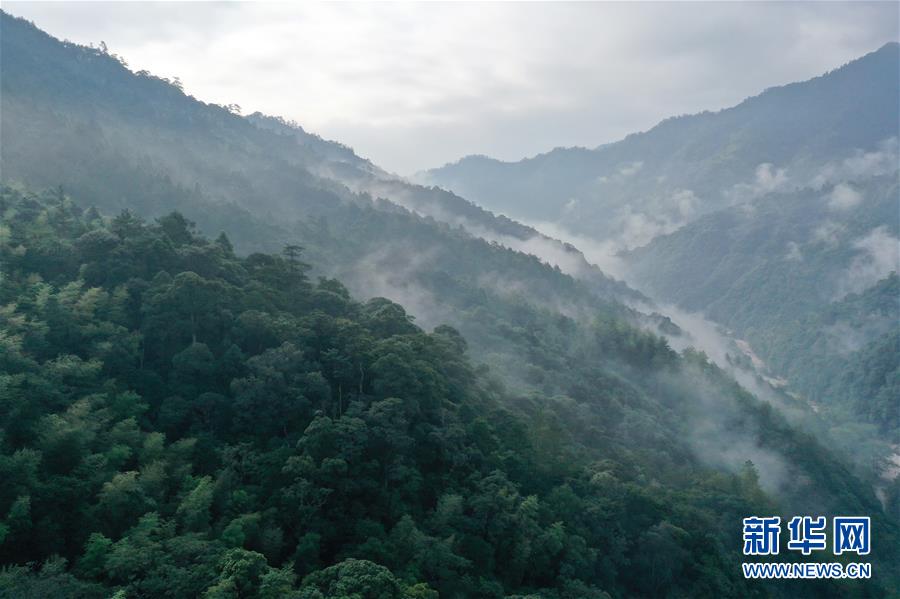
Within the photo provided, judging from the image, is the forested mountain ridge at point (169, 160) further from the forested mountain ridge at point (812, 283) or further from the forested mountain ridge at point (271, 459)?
the forested mountain ridge at point (812, 283)

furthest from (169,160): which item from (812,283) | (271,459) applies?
(812,283)

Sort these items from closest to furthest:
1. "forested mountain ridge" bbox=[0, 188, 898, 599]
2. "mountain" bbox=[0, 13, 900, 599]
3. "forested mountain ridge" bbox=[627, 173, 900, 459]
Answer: "forested mountain ridge" bbox=[0, 188, 898, 599], "mountain" bbox=[0, 13, 900, 599], "forested mountain ridge" bbox=[627, 173, 900, 459]

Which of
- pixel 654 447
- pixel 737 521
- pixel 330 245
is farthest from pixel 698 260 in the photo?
pixel 737 521

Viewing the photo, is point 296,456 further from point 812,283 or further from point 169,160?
point 812,283

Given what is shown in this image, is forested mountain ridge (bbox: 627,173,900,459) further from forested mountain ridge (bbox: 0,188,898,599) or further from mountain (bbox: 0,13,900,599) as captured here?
forested mountain ridge (bbox: 0,188,898,599)

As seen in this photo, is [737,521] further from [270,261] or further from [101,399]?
[101,399]

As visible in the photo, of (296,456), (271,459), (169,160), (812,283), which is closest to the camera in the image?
(296,456)

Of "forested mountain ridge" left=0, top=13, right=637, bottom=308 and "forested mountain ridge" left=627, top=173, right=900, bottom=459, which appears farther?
"forested mountain ridge" left=627, top=173, right=900, bottom=459

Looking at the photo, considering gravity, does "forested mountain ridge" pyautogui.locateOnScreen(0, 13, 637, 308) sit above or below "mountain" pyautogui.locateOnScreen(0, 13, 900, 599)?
above

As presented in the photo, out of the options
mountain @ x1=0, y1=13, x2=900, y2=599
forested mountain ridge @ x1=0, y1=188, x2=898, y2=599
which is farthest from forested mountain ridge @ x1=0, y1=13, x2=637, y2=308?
forested mountain ridge @ x1=0, y1=188, x2=898, y2=599

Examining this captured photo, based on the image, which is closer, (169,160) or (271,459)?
(271,459)
